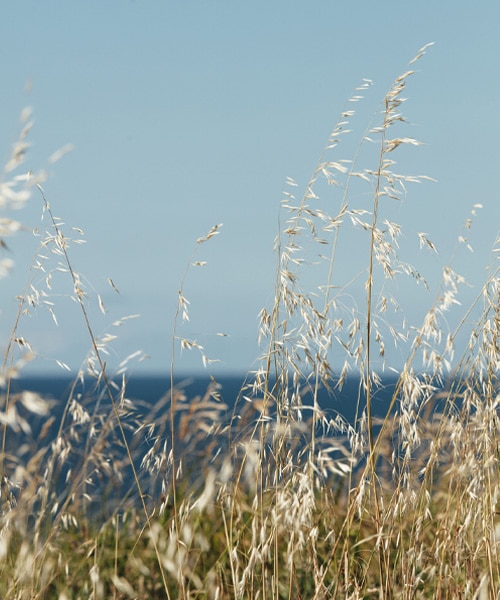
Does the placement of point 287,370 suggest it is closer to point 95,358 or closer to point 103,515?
point 95,358

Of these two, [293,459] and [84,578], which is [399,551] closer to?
[293,459]

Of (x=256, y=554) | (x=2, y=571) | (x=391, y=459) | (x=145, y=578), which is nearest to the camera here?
(x=256, y=554)

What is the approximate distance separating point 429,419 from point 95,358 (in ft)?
3.96

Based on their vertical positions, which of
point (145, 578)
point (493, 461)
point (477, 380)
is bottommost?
point (145, 578)

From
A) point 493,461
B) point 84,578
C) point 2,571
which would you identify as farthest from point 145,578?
point 493,461

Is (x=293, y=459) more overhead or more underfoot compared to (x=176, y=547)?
more overhead

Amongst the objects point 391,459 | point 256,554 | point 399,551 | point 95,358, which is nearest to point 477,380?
point 391,459

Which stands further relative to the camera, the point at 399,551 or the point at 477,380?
the point at 477,380

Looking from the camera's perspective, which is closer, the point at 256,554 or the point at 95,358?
the point at 256,554

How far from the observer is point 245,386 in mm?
2469

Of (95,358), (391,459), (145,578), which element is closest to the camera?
(95,358)

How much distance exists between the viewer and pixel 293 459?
100 inches

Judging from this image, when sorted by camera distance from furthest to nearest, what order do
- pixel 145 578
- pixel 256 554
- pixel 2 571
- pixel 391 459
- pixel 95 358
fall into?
pixel 145 578, pixel 391 459, pixel 2 571, pixel 95 358, pixel 256 554

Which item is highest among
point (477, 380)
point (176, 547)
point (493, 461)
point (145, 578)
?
point (477, 380)
